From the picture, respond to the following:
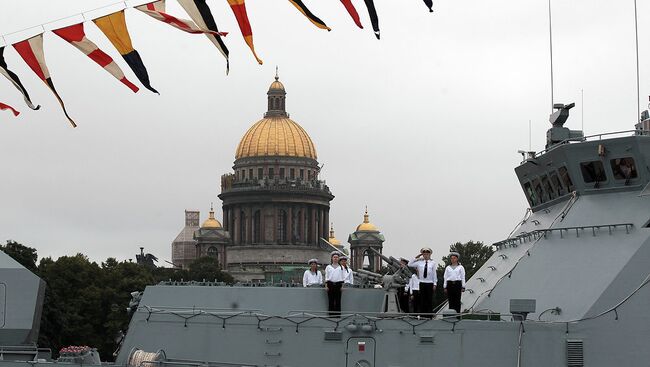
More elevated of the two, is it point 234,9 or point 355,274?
point 234,9

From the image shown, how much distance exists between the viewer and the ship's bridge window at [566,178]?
17.6 meters

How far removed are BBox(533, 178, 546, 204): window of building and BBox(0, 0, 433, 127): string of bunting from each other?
337 cm

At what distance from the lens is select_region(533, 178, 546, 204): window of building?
18.9 metres

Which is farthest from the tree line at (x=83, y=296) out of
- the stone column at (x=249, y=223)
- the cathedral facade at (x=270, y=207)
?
the stone column at (x=249, y=223)

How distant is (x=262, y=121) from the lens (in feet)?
471

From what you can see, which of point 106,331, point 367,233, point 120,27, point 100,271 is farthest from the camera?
point 367,233

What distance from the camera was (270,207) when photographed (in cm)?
13600

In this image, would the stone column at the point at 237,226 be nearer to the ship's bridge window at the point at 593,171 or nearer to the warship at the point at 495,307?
the warship at the point at 495,307

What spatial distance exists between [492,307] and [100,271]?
60032 mm

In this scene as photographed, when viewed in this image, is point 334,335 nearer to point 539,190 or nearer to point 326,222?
point 539,190

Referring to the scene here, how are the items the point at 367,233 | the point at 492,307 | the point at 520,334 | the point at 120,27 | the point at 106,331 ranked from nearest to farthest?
the point at 520,334 < the point at 492,307 < the point at 120,27 < the point at 106,331 < the point at 367,233

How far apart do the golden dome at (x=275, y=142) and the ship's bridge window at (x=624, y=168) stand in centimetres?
Answer: 12115

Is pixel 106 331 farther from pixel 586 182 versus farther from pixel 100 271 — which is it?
pixel 586 182

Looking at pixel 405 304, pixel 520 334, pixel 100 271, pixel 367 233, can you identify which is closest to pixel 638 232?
pixel 520 334
